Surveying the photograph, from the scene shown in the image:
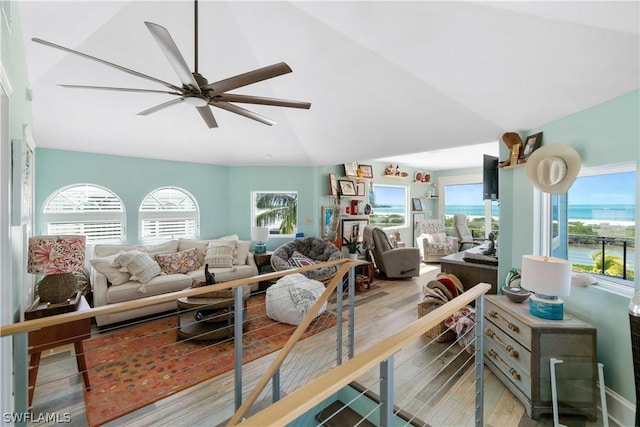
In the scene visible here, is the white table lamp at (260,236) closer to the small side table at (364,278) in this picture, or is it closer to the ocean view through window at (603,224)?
the small side table at (364,278)

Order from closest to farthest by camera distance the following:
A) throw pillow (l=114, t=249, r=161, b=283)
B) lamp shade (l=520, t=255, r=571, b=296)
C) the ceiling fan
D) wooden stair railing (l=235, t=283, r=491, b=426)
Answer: wooden stair railing (l=235, t=283, r=491, b=426)
the ceiling fan
lamp shade (l=520, t=255, r=571, b=296)
throw pillow (l=114, t=249, r=161, b=283)

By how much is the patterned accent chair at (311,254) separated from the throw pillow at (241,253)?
49 cm

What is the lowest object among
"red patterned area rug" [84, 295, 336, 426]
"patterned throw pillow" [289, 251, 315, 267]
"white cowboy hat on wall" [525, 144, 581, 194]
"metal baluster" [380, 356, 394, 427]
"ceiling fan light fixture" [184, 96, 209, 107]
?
"red patterned area rug" [84, 295, 336, 426]

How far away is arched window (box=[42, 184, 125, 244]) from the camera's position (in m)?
3.85

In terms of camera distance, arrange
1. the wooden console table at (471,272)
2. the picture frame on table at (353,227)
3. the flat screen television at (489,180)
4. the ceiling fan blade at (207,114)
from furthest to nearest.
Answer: the picture frame on table at (353,227), the flat screen television at (489,180), the wooden console table at (471,272), the ceiling fan blade at (207,114)

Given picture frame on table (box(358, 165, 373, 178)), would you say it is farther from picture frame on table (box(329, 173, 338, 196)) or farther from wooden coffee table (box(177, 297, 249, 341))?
wooden coffee table (box(177, 297, 249, 341))

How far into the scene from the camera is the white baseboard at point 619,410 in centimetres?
182

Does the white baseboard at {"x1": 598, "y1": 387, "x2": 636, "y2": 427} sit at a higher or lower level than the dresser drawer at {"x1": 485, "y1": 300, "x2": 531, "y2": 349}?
lower

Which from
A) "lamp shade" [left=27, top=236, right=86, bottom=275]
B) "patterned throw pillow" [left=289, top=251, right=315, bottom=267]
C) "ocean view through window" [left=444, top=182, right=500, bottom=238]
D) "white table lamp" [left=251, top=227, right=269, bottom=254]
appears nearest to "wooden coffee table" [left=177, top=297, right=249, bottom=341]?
"lamp shade" [left=27, top=236, right=86, bottom=275]

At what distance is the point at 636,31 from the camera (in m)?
1.58

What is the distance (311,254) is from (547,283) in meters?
3.55

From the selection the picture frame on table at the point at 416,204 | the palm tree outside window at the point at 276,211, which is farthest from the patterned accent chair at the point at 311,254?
the picture frame on table at the point at 416,204

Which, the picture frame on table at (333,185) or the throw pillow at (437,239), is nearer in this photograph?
the picture frame on table at (333,185)

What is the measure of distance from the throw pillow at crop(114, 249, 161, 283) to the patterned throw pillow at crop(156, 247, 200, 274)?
13.0 inches
